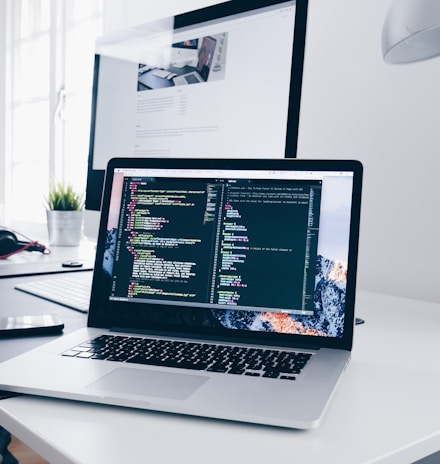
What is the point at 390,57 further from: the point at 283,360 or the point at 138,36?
the point at 138,36

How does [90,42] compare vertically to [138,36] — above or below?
above

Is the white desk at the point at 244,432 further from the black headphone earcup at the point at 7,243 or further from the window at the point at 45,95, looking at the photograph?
the window at the point at 45,95

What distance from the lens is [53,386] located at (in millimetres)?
482

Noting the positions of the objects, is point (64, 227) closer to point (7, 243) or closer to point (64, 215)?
point (64, 215)

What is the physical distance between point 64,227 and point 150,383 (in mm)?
1166

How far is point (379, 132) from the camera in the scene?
103 cm

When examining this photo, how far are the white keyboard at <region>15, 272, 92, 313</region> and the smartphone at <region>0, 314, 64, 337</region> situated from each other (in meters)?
0.10

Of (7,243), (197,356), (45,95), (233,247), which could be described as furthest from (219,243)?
(45,95)

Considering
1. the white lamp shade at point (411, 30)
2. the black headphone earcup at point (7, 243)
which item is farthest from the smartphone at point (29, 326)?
the black headphone earcup at point (7, 243)

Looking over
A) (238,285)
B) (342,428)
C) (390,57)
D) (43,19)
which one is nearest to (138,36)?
(390,57)

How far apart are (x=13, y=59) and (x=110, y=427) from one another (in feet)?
8.80

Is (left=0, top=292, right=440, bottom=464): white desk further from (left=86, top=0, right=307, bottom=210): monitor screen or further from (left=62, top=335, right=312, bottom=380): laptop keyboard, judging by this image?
(left=86, top=0, right=307, bottom=210): monitor screen

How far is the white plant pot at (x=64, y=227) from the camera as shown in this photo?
1.57 meters

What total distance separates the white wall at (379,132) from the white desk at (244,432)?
47 cm
